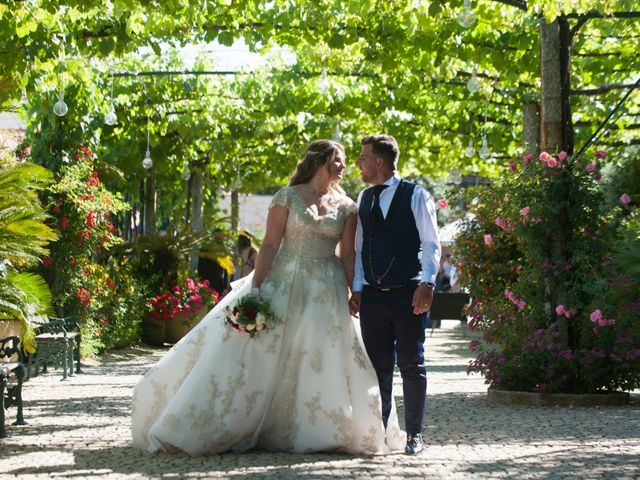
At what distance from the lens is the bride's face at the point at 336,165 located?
25.5ft

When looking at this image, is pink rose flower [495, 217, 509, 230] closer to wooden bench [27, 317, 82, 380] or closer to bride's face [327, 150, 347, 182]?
bride's face [327, 150, 347, 182]

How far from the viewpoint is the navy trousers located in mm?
7332

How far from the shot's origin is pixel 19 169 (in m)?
12.5

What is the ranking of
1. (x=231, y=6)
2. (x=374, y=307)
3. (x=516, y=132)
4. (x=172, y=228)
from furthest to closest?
(x=516, y=132) → (x=172, y=228) → (x=231, y=6) → (x=374, y=307)

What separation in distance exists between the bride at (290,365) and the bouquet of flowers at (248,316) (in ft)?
0.33

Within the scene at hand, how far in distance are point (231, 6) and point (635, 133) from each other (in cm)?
1566

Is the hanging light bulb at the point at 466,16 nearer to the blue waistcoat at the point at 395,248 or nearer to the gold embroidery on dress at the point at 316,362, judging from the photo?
the blue waistcoat at the point at 395,248

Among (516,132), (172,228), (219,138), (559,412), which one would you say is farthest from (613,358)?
(219,138)

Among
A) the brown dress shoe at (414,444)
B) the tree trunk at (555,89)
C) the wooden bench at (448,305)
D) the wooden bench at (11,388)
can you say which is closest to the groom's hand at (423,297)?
the brown dress shoe at (414,444)

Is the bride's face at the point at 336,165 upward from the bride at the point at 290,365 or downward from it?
upward

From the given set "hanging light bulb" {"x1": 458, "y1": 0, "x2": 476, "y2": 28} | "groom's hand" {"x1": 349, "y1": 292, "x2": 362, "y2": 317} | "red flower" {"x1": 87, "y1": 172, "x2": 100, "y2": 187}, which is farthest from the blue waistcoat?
"red flower" {"x1": 87, "y1": 172, "x2": 100, "y2": 187}

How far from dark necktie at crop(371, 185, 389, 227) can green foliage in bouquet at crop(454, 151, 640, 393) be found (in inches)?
160

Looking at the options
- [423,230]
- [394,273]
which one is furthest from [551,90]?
[394,273]

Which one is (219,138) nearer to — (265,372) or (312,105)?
(312,105)
